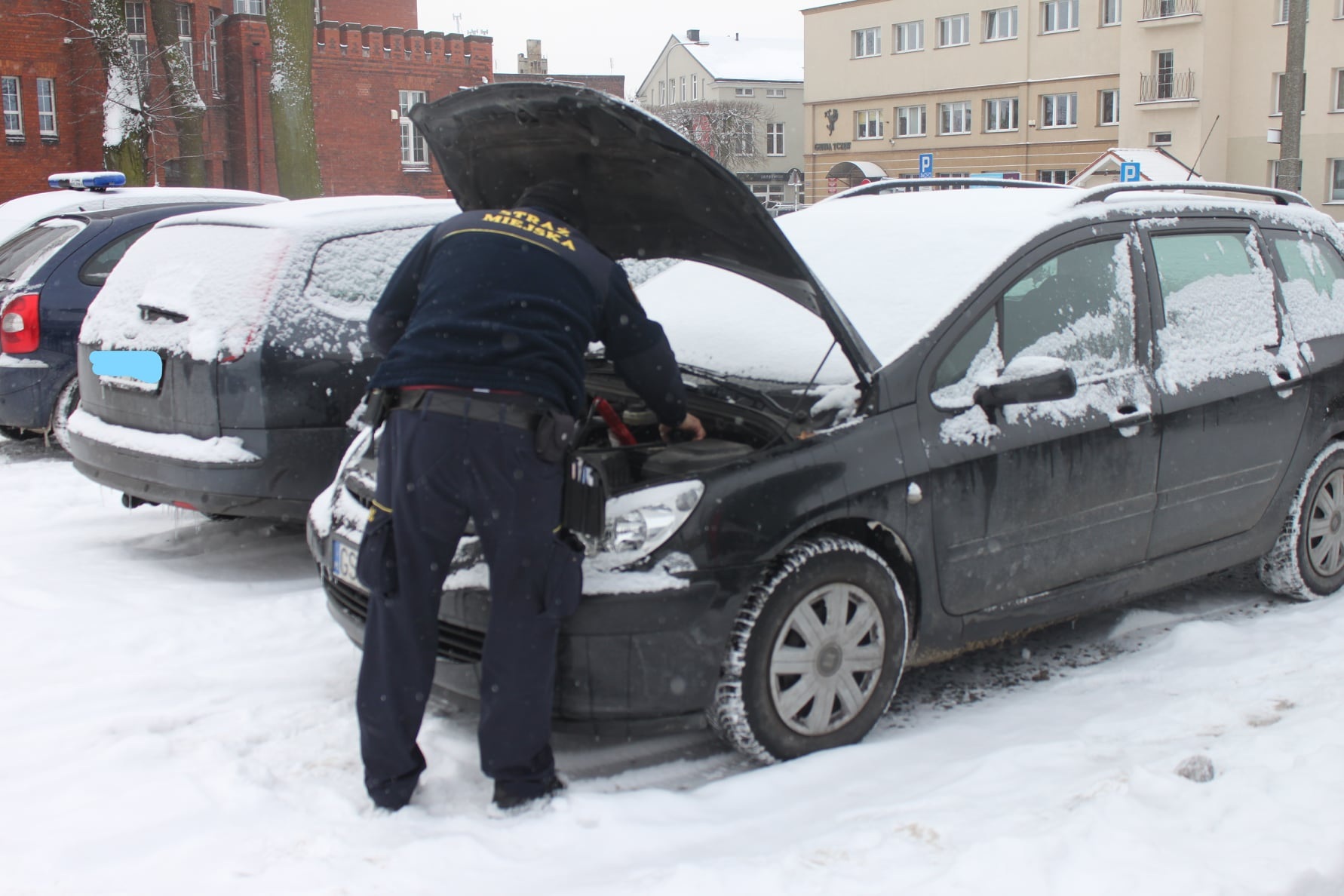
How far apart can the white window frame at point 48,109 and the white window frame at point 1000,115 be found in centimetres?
3718

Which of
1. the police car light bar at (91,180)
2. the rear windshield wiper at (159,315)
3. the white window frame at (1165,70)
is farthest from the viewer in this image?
the white window frame at (1165,70)

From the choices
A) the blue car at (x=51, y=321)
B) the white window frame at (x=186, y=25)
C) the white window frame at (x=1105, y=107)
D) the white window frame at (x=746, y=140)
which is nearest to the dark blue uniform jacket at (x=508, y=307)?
A: the blue car at (x=51, y=321)

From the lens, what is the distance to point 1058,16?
51.5m

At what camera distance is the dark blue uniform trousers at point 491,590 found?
10.2 ft

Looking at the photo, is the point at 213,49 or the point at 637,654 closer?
the point at 637,654

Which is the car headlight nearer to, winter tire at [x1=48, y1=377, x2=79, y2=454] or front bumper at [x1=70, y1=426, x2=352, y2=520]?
front bumper at [x1=70, y1=426, x2=352, y2=520]

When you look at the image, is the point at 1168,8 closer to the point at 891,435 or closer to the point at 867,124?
the point at 867,124

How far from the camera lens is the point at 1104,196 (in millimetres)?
4469

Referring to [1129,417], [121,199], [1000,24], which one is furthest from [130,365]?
[1000,24]

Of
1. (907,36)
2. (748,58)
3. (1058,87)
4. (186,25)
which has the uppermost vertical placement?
(748,58)

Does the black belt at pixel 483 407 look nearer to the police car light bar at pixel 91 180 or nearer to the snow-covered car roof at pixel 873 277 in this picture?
the snow-covered car roof at pixel 873 277

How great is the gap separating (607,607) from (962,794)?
1.07 meters

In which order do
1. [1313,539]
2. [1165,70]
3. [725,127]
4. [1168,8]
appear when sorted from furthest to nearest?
[725,127]
[1165,70]
[1168,8]
[1313,539]

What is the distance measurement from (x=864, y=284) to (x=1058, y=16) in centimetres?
5260
